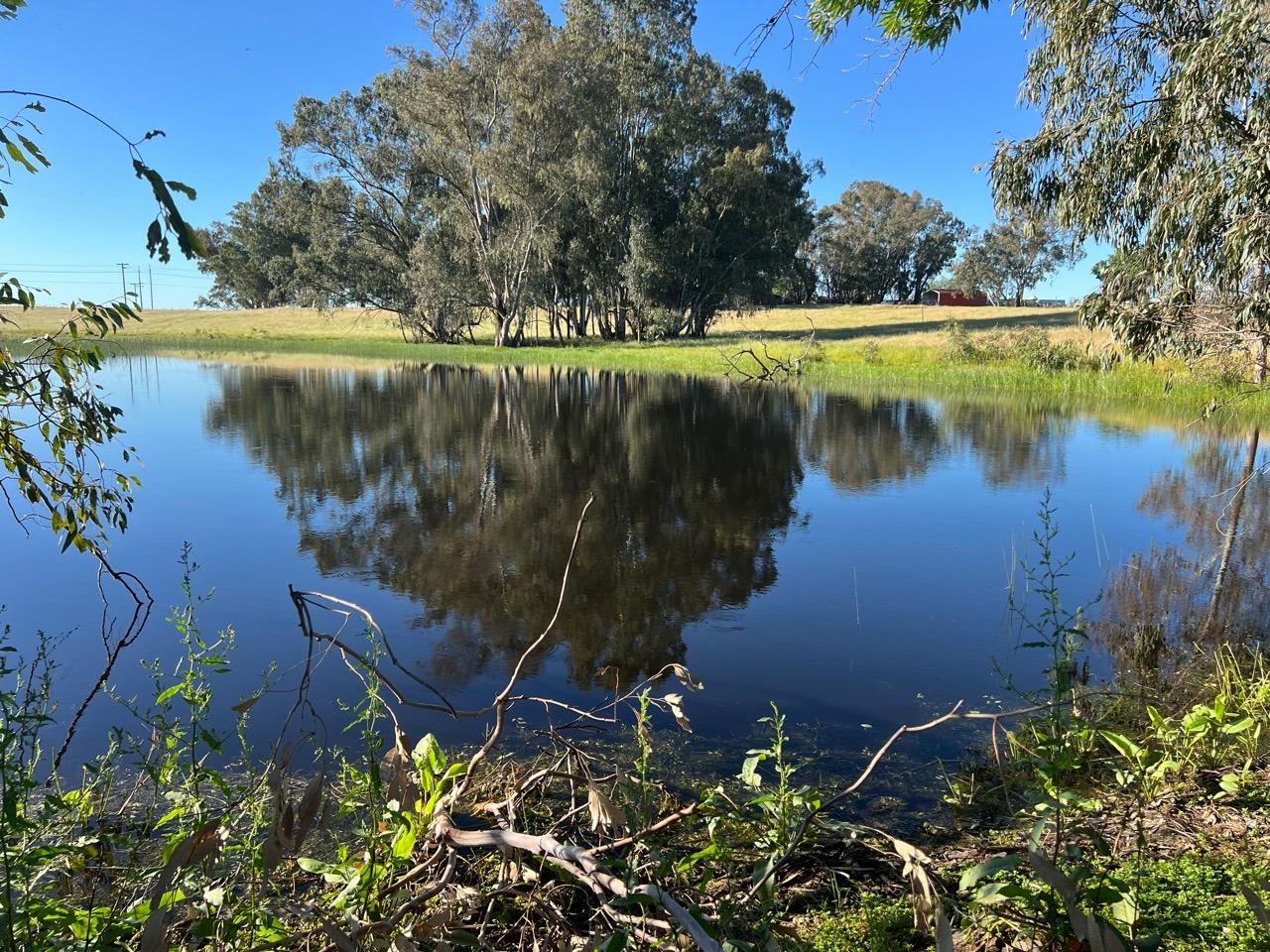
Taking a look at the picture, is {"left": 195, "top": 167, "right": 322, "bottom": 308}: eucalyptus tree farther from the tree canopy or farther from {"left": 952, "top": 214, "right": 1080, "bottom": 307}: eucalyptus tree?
{"left": 952, "top": 214, "right": 1080, "bottom": 307}: eucalyptus tree

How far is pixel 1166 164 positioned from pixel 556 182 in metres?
29.9

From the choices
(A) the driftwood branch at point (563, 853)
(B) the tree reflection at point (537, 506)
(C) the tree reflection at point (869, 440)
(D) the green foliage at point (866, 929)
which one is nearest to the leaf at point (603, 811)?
(A) the driftwood branch at point (563, 853)

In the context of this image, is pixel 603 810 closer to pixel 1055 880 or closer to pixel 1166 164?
pixel 1055 880

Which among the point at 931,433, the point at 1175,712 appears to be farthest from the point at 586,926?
the point at 931,433

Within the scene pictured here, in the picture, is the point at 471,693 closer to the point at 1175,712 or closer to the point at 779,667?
the point at 779,667

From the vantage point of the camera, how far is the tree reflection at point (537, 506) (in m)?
6.21

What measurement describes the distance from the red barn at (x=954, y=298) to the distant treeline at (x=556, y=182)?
120ft

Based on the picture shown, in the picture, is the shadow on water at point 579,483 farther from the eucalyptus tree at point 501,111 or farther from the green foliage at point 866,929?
the eucalyptus tree at point 501,111

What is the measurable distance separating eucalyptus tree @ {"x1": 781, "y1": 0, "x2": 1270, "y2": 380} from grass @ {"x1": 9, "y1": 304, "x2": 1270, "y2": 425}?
3.98ft

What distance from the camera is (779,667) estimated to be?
5293 millimetres

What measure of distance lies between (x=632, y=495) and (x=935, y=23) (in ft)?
22.6

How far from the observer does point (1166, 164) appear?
28.2 feet

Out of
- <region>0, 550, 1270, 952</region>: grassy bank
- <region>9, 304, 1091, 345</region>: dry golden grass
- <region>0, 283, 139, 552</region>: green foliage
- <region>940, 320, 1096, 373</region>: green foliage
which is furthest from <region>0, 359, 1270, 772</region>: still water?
<region>9, 304, 1091, 345</region>: dry golden grass

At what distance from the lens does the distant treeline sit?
34.4 m
